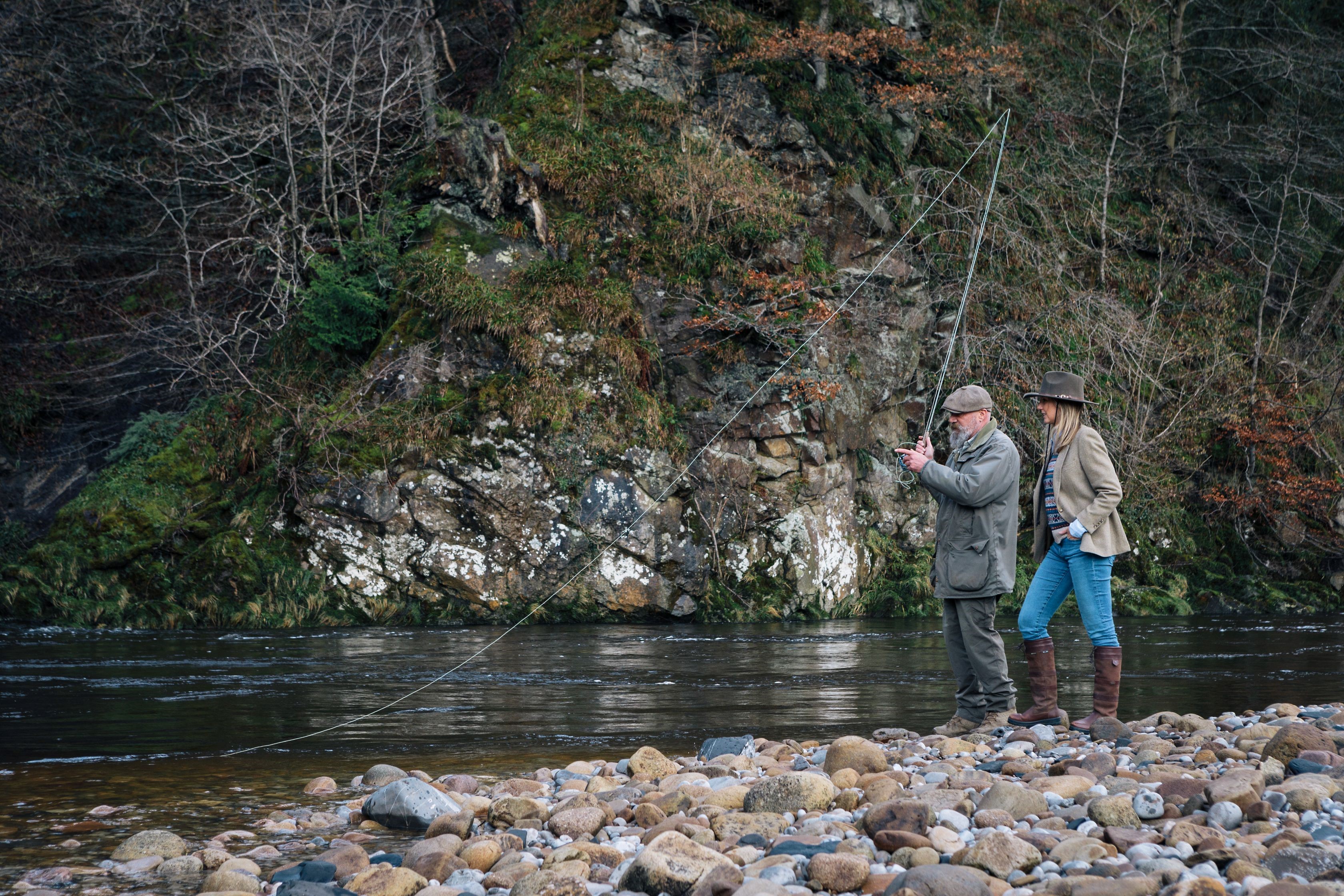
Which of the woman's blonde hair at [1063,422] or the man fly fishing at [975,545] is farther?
the woman's blonde hair at [1063,422]

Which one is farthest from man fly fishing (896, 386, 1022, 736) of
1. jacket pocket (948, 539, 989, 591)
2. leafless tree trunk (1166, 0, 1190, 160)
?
leafless tree trunk (1166, 0, 1190, 160)

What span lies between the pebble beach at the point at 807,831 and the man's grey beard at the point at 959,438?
147 cm

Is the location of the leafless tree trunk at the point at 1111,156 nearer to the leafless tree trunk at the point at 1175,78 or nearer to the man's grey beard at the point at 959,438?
the leafless tree trunk at the point at 1175,78

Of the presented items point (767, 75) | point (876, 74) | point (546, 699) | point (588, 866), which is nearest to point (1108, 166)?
point (876, 74)

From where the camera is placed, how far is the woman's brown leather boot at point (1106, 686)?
504 centimetres

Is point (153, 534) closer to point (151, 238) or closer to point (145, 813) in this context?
point (151, 238)

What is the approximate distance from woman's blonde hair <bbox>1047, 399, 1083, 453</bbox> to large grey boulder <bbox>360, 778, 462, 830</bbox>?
322 centimetres

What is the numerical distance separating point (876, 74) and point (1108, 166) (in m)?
3.86

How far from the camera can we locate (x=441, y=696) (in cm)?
671

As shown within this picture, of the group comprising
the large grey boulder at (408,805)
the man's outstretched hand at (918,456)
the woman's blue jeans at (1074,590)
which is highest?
the man's outstretched hand at (918,456)

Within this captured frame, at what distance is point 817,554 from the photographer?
1254 centimetres

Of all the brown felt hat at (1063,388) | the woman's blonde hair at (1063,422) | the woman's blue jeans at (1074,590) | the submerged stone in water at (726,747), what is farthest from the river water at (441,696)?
the brown felt hat at (1063,388)

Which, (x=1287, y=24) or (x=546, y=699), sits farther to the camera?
(x=1287, y=24)

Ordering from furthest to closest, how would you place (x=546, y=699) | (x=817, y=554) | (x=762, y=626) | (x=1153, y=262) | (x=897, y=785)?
(x=1153, y=262), (x=817, y=554), (x=762, y=626), (x=546, y=699), (x=897, y=785)
